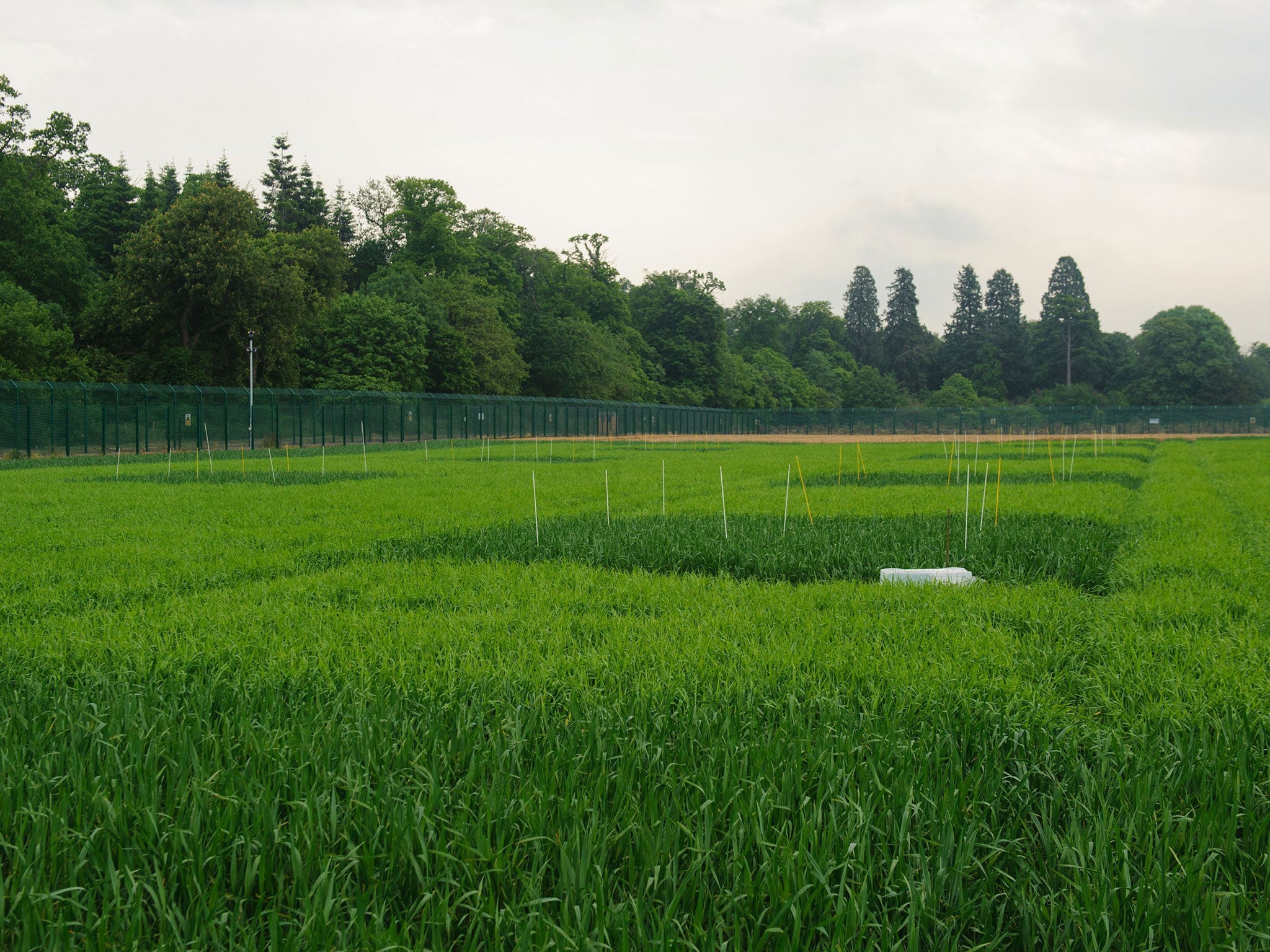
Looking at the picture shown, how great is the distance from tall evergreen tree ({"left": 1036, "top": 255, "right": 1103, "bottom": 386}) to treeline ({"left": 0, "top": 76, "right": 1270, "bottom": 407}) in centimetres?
26

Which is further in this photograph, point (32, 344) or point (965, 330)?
point (965, 330)

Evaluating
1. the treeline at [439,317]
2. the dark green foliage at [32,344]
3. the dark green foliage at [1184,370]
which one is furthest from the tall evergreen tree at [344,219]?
the dark green foliage at [1184,370]

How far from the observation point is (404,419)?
46594mm

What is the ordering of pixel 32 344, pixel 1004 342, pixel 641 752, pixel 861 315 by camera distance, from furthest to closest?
pixel 861 315, pixel 1004 342, pixel 32 344, pixel 641 752

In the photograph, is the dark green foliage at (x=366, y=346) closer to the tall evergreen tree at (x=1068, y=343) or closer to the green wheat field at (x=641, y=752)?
the green wheat field at (x=641, y=752)

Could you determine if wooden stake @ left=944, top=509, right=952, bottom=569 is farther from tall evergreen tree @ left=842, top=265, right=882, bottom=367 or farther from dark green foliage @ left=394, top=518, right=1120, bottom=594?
tall evergreen tree @ left=842, top=265, right=882, bottom=367

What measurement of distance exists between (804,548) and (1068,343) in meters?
108

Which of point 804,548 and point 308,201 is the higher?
point 308,201

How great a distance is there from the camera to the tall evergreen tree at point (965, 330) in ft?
370

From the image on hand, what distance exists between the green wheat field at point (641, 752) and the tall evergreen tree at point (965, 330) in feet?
364

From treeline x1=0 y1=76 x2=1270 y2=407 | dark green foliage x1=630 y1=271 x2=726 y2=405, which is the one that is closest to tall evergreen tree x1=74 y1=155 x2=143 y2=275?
treeline x1=0 y1=76 x2=1270 y2=407

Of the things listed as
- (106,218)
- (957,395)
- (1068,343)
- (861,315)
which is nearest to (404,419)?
(106,218)

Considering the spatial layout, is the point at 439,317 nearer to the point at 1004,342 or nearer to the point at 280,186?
the point at 280,186

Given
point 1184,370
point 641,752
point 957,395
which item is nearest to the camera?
point 641,752
